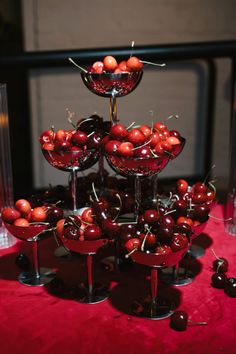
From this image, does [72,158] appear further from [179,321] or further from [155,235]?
[179,321]

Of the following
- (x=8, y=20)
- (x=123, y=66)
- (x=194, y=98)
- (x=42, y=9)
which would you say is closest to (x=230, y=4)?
Result: (x=194, y=98)

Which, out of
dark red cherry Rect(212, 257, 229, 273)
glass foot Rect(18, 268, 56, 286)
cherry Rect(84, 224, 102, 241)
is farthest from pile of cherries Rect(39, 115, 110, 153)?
dark red cherry Rect(212, 257, 229, 273)

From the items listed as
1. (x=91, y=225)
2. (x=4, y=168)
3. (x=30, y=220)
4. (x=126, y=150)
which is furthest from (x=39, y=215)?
(x=4, y=168)

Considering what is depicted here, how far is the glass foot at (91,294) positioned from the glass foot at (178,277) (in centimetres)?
15

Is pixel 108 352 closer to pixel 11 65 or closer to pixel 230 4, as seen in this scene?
pixel 11 65

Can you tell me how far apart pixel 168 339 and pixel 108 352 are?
4.8 inches

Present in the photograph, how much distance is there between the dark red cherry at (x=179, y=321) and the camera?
3.26 feet

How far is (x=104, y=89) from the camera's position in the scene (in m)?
1.25

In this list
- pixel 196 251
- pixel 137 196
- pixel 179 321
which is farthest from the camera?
pixel 196 251

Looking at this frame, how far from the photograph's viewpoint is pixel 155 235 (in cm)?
102

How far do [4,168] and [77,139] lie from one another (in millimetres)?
371

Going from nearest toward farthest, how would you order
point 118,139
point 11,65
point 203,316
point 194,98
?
1. point 203,316
2. point 118,139
3. point 11,65
4. point 194,98

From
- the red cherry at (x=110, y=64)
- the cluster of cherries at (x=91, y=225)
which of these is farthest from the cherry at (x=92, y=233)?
the red cherry at (x=110, y=64)

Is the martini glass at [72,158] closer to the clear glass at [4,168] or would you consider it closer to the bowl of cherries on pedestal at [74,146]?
the bowl of cherries on pedestal at [74,146]
